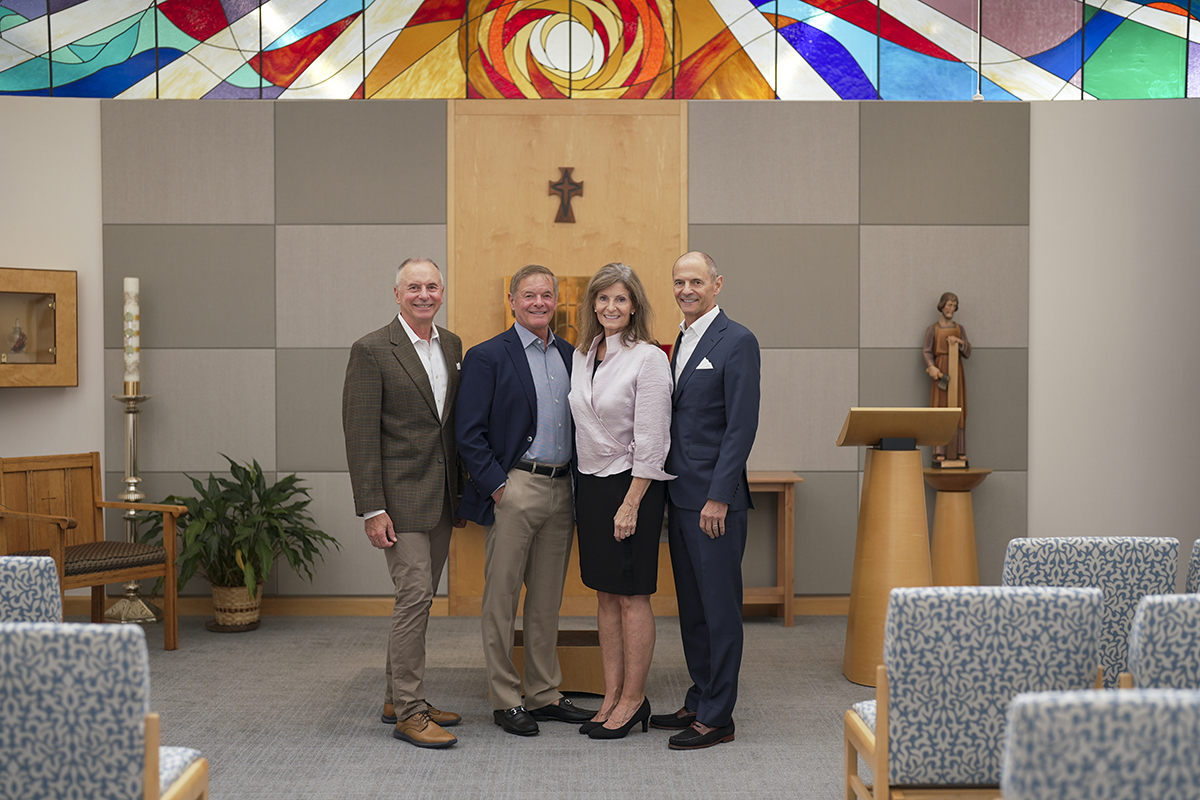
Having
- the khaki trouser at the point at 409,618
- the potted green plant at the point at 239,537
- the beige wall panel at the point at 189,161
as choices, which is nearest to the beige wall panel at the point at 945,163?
the khaki trouser at the point at 409,618

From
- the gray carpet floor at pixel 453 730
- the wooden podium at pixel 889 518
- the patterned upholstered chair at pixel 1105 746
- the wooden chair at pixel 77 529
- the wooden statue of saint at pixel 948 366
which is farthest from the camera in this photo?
the wooden statue of saint at pixel 948 366

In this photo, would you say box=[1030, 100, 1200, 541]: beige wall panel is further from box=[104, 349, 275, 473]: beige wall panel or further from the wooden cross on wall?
box=[104, 349, 275, 473]: beige wall panel

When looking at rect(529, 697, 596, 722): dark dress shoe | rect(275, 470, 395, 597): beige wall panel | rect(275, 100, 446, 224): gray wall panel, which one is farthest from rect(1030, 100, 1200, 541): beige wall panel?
rect(275, 470, 395, 597): beige wall panel

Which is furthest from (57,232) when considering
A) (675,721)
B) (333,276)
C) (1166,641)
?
(1166,641)

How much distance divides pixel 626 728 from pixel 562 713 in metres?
0.27

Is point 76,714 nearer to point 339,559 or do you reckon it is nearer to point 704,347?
point 704,347

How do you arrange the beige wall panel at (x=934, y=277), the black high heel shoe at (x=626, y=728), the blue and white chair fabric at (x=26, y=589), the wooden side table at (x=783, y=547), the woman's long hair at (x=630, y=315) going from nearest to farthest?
1. the blue and white chair fabric at (x=26, y=589)
2. the woman's long hair at (x=630, y=315)
3. the black high heel shoe at (x=626, y=728)
4. the wooden side table at (x=783, y=547)
5. the beige wall panel at (x=934, y=277)

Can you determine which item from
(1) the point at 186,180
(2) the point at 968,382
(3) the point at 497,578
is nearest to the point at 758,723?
(3) the point at 497,578

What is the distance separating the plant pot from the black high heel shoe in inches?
93.4

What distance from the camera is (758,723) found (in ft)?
11.0

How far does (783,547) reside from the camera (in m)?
5.04

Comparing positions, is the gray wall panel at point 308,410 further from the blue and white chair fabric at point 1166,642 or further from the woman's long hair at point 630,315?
the blue and white chair fabric at point 1166,642

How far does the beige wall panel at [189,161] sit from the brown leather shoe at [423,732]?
3.14 metres

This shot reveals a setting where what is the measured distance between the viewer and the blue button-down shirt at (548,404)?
10.5 feet
